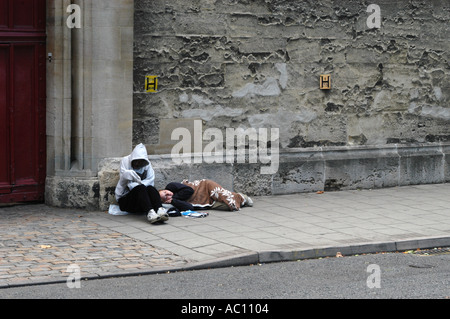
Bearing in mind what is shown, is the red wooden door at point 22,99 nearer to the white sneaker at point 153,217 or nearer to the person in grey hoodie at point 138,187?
the person in grey hoodie at point 138,187

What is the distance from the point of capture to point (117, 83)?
10.9 metres

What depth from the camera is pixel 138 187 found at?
33.6 feet

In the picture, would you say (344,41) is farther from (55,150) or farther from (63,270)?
(63,270)

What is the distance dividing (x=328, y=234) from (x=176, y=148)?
2.91 meters

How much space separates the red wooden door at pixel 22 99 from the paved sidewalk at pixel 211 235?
1.34 feet

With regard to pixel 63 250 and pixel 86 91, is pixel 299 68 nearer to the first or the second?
pixel 86 91

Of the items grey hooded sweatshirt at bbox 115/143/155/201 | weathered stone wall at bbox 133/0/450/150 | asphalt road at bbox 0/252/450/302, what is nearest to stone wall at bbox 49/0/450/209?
weathered stone wall at bbox 133/0/450/150

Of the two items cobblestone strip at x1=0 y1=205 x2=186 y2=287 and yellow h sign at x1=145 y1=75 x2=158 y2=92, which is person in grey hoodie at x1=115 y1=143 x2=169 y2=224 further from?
yellow h sign at x1=145 y1=75 x2=158 y2=92

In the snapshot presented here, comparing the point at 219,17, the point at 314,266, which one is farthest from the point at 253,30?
the point at 314,266

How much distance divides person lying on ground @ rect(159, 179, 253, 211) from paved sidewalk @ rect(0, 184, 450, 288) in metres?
0.18

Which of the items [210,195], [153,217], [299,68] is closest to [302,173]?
[299,68]

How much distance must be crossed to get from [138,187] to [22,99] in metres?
2.15

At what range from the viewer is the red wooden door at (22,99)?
35.2ft

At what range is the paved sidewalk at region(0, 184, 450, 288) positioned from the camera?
26.6 feet
